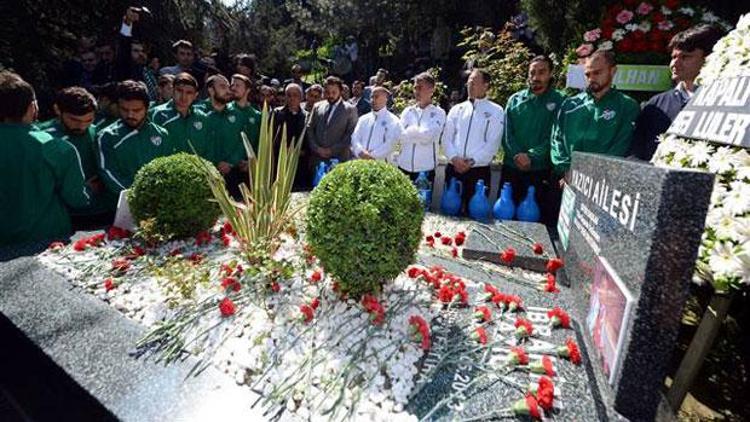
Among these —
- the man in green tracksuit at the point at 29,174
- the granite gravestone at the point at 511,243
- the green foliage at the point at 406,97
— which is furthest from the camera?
the green foliage at the point at 406,97

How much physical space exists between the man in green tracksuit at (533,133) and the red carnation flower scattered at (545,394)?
10.3 feet

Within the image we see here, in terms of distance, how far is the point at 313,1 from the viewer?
827 inches

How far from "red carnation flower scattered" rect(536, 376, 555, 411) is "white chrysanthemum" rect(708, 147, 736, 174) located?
1156 mm

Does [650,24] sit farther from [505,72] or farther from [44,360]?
[44,360]

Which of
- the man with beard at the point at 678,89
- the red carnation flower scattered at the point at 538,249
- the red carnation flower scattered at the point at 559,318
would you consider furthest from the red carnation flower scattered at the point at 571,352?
the man with beard at the point at 678,89

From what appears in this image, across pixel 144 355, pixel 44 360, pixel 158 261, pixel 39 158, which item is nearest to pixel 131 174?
pixel 39 158

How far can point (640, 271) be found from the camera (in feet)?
4.01

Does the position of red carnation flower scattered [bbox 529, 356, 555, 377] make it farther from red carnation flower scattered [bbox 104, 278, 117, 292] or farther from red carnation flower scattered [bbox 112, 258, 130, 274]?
red carnation flower scattered [bbox 112, 258, 130, 274]

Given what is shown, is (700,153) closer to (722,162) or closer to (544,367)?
(722,162)

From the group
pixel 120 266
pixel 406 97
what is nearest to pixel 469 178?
pixel 120 266

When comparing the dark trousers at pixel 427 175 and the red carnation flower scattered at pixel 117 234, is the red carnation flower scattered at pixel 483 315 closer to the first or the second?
the red carnation flower scattered at pixel 117 234

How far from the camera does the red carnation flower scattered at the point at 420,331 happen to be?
2.04 meters

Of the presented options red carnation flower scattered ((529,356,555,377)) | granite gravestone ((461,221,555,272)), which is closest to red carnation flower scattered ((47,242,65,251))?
granite gravestone ((461,221,555,272))

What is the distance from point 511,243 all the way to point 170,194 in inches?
105
